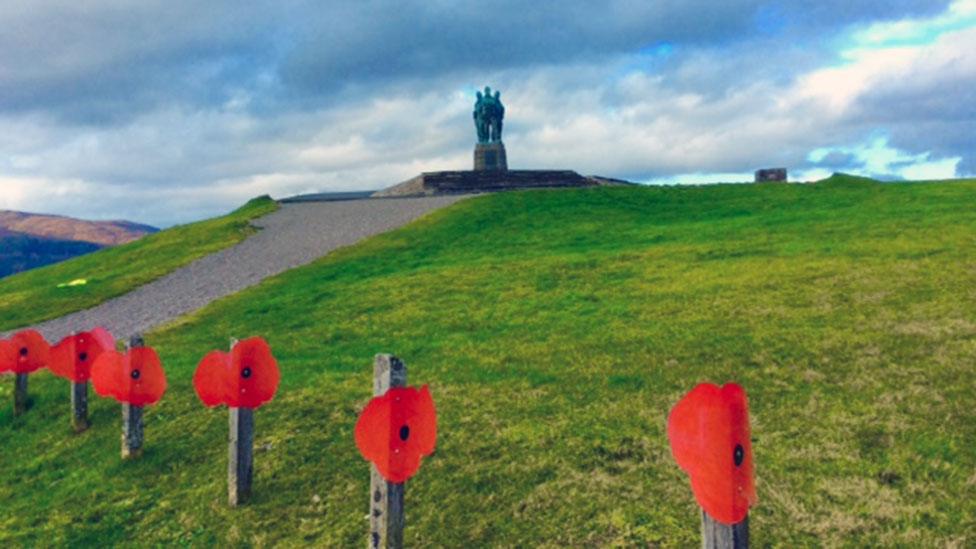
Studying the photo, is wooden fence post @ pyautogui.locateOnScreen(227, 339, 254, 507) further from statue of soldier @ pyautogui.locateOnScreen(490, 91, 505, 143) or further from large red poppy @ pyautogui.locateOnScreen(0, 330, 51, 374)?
statue of soldier @ pyautogui.locateOnScreen(490, 91, 505, 143)

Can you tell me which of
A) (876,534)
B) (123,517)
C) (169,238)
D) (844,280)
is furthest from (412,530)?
(169,238)

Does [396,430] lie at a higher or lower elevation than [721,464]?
lower

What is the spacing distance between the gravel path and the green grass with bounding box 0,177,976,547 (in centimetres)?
287

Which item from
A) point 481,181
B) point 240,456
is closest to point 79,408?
point 240,456

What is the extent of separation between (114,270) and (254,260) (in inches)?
269

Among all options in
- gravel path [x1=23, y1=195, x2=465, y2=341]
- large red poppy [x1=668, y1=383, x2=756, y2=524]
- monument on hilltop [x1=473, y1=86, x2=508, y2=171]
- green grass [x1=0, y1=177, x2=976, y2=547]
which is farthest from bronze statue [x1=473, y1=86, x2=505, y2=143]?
large red poppy [x1=668, y1=383, x2=756, y2=524]

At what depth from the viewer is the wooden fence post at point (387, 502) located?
6293mm

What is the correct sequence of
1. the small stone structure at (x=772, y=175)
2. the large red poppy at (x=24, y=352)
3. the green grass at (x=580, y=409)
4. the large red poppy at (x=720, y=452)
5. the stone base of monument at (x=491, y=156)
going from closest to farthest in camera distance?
1. the large red poppy at (x=720, y=452)
2. the green grass at (x=580, y=409)
3. the large red poppy at (x=24, y=352)
4. the small stone structure at (x=772, y=175)
5. the stone base of monument at (x=491, y=156)

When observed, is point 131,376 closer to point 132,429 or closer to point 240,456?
point 132,429

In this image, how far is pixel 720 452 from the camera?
451cm

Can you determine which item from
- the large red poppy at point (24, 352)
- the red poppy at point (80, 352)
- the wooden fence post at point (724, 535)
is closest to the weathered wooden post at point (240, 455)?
the red poppy at point (80, 352)

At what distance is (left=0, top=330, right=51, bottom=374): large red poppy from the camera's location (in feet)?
38.5

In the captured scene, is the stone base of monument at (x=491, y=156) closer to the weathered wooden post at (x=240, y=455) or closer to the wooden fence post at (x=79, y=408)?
the wooden fence post at (x=79, y=408)

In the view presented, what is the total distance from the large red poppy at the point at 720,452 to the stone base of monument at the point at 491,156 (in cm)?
4376
